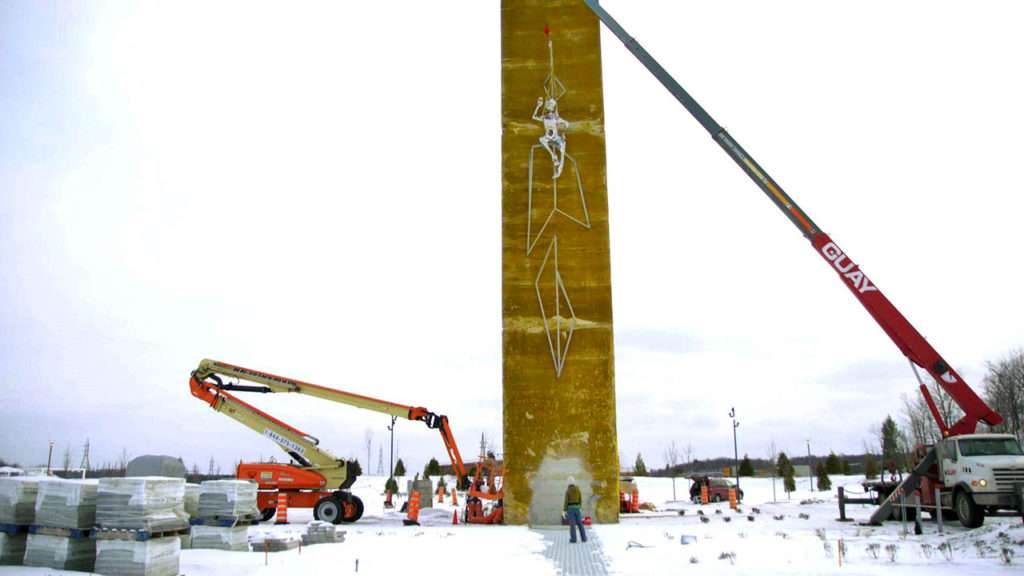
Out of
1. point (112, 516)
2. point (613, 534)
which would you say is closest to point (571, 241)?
point (613, 534)

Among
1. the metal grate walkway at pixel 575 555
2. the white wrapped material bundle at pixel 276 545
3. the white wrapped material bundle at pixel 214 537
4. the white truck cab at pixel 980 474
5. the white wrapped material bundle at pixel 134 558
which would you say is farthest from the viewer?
the white truck cab at pixel 980 474

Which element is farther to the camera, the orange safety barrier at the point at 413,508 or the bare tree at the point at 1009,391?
the bare tree at the point at 1009,391

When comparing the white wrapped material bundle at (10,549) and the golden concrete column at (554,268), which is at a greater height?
the golden concrete column at (554,268)

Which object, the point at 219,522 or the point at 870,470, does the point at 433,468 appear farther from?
the point at 219,522

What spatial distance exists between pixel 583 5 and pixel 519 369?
13463 mm

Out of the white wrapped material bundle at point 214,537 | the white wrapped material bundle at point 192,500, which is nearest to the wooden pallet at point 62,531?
the white wrapped material bundle at point 214,537

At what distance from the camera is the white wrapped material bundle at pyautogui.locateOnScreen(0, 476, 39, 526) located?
40.6ft

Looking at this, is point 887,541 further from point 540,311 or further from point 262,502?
point 262,502

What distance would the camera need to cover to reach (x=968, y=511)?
2033cm

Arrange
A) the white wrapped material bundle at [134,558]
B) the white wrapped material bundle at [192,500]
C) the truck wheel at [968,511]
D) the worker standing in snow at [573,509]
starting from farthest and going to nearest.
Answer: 1. the truck wheel at [968,511]
2. the worker standing in snow at [573,509]
3. the white wrapped material bundle at [192,500]
4. the white wrapped material bundle at [134,558]

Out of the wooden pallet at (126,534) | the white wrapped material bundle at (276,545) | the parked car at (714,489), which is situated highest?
the wooden pallet at (126,534)

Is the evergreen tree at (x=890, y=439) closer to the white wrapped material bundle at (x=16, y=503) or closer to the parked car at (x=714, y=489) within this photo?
the parked car at (x=714, y=489)

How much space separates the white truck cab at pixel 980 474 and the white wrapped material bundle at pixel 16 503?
21042mm

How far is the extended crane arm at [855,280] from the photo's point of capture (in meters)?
21.9
